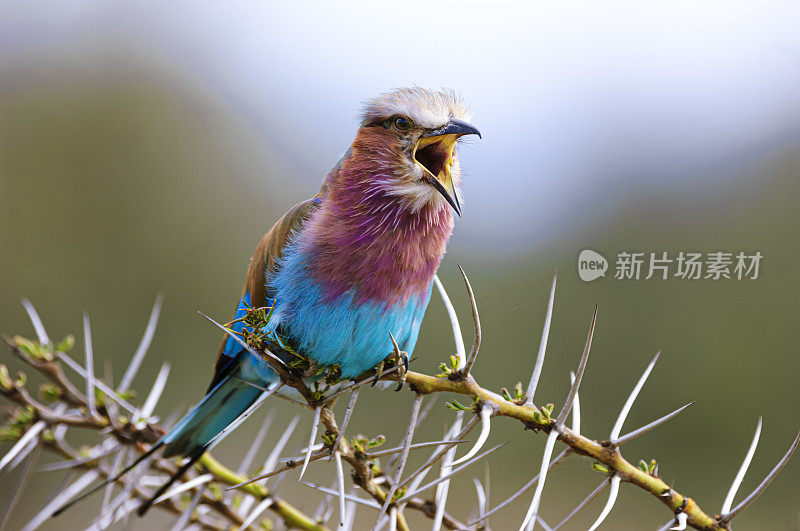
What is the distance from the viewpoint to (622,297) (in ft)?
13.8

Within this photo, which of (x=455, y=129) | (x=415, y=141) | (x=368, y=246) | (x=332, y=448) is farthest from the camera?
(x=368, y=246)

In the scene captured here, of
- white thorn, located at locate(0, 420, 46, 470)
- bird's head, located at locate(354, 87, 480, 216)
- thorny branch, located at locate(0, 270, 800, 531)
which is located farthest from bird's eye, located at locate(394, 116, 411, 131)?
white thorn, located at locate(0, 420, 46, 470)

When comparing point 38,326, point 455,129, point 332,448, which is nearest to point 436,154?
point 455,129

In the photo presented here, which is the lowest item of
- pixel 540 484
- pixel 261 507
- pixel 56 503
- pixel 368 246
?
pixel 56 503

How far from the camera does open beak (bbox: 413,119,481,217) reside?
4.25 feet

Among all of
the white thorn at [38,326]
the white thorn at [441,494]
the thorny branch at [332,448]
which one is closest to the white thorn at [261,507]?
the thorny branch at [332,448]

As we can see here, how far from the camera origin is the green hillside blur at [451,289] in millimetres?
3754

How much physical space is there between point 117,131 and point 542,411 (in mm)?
4721

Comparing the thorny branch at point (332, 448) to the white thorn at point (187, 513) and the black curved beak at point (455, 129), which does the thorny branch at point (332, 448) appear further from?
the black curved beak at point (455, 129)

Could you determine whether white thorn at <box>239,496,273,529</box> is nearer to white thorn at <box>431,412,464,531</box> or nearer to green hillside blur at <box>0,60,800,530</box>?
white thorn at <box>431,412,464,531</box>

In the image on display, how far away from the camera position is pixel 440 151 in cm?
143

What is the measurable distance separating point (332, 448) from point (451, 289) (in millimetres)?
2199

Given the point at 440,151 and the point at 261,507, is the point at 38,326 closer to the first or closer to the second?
the point at 261,507

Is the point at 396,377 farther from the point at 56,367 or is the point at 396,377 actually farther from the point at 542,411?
the point at 56,367
